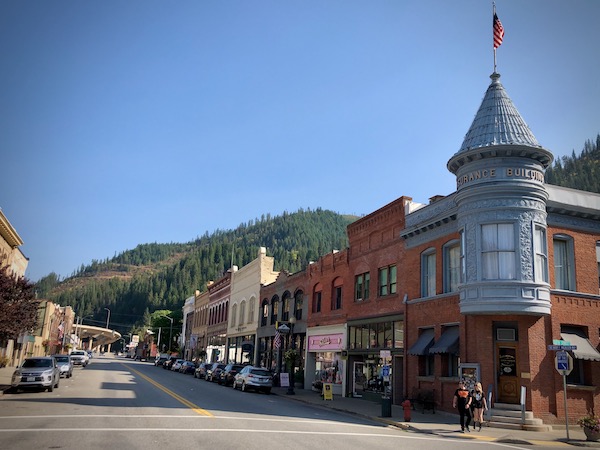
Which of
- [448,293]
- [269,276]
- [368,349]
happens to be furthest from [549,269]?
[269,276]

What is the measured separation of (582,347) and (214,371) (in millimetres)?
30929

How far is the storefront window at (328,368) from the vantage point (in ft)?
115

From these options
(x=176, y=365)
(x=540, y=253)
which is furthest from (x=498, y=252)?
(x=176, y=365)

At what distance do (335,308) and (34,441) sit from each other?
87.3 feet

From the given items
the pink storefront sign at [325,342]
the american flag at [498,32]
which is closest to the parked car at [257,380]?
the pink storefront sign at [325,342]

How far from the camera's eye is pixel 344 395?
109ft

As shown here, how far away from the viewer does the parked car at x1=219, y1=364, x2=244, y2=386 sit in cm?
4025

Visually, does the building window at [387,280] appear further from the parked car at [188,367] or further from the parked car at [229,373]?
the parked car at [188,367]

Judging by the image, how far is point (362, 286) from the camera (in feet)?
111

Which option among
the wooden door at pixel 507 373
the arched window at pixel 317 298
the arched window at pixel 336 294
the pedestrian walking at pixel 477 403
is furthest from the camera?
the arched window at pixel 317 298

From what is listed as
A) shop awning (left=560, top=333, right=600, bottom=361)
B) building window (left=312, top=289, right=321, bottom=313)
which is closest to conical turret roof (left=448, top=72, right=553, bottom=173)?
shop awning (left=560, top=333, right=600, bottom=361)

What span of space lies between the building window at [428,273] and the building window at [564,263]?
5.57 m

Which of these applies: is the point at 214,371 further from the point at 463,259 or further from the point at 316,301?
the point at 463,259

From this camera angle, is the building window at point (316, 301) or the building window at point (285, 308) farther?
the building window at point (285, 308)
